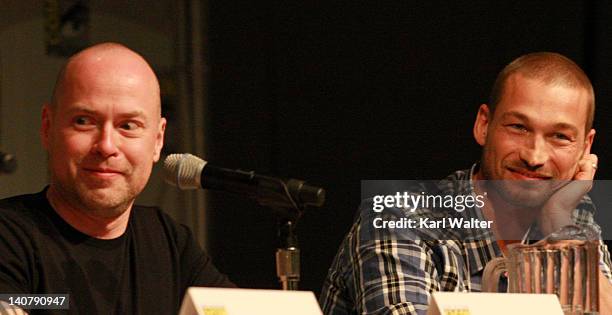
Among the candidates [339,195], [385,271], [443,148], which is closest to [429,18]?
[443,148]

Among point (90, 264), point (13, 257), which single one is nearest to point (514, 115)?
point (90, 264)

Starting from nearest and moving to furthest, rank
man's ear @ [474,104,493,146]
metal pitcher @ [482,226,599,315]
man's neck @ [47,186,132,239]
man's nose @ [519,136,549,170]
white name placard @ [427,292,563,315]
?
white name placard @ [427,292,563,315] → metal pitcher @ [482,226,599,315] → man's neck @ [47,186,132,239] → man's nose @ [519,136,549,170] → man's ear @ [474,104,493,146]

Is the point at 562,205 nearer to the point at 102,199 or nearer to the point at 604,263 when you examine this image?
the point at 604,263

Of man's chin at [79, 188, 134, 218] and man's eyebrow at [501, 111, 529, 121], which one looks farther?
man's eyebrow at [501, 111, 529, 121]

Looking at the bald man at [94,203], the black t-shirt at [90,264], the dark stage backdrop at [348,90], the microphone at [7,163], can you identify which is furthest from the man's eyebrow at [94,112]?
the dark stage backdrop at [348,90]

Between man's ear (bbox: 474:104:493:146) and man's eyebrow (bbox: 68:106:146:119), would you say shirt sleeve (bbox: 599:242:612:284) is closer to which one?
man's ear (bbox: 474:104:493:146)

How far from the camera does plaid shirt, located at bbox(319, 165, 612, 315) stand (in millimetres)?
2219

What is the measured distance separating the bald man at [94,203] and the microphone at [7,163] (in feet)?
2.30

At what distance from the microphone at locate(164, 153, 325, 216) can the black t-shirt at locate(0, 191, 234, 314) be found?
29cm

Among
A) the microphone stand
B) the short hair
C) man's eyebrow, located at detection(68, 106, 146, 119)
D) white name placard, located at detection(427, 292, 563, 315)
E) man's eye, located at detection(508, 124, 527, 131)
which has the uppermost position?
the short hair

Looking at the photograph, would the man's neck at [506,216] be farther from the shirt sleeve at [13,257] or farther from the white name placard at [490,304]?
the shirt sleeve at [13,257]

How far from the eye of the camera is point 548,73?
99.6 inches

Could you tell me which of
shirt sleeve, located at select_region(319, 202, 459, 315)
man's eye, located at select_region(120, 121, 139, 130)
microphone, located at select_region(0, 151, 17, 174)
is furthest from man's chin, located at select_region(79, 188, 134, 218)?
microphone, located at select_region(0, 151, 17, 174)

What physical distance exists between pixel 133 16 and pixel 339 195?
35.0 inches
